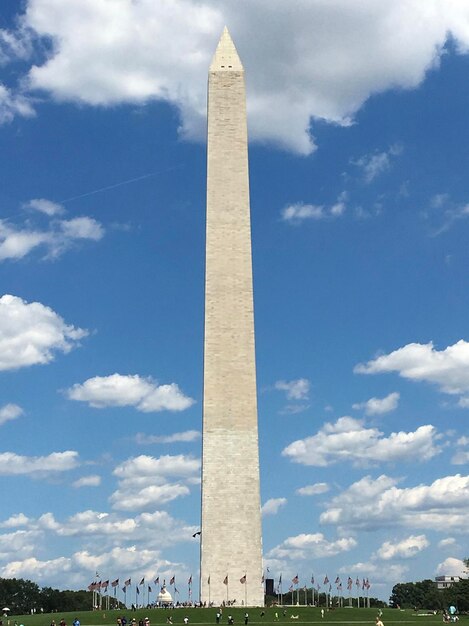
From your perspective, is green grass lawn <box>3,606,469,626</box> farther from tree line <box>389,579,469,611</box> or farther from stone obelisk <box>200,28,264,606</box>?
tree line <box>389,579,469,611</box>

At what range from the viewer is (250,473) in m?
55.3

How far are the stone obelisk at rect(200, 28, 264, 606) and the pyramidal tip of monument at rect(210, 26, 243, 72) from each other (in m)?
0.08

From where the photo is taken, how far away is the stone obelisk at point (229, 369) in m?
54.3

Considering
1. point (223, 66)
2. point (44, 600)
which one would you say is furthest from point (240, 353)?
point (44, 600)

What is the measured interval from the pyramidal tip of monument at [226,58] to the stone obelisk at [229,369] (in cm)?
8

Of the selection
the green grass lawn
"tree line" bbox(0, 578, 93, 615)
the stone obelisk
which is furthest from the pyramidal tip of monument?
"tree line" bbox(0, 578, 93, 615)

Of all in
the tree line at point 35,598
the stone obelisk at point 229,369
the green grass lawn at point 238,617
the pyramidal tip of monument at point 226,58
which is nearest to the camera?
the green grass lawn at point 238,617

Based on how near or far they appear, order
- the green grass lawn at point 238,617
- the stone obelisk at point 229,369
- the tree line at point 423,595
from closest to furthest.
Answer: the green grass lawn at point 238,617
the stone obelisk at point 229,369
the tree line at point 423,595

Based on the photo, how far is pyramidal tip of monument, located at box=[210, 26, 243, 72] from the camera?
62.0m

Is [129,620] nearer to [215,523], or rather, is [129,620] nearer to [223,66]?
[215,523]

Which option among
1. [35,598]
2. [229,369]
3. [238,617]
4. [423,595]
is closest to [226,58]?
[229,369]

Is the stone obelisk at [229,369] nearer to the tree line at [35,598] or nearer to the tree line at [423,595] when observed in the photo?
the tree line at [423,595]

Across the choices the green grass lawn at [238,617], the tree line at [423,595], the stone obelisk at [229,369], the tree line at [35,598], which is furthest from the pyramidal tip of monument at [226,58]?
the tree line at [35,598]

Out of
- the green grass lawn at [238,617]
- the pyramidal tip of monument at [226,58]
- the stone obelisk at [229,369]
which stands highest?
the pyramidal tip of monument at [226,58]
